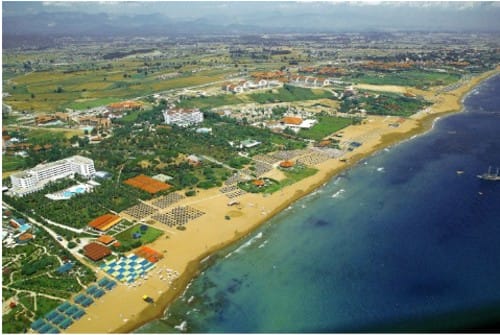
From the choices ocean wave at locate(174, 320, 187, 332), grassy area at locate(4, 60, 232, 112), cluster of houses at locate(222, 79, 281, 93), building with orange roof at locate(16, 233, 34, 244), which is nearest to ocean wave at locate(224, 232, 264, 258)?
ocean wave at locate(174, 320, 187, 332)

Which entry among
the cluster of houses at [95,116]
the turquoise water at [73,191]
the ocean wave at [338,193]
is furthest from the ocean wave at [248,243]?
the cluster of houses at [95,116]

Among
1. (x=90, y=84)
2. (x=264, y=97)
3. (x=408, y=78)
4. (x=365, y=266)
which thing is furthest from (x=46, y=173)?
(x=408, y=78)

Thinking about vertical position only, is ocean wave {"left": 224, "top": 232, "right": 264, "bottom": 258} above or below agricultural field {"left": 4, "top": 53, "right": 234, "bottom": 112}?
below

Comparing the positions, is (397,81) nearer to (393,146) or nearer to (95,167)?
(393,146)

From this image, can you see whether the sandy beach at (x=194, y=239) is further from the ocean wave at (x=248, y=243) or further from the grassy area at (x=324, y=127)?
the grassy area at (x=324, y=127)

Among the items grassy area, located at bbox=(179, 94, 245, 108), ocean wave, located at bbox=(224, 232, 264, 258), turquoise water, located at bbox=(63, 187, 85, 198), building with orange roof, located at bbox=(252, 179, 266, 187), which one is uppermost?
grassy area, located at bbox=(179, 94, 245, 108)

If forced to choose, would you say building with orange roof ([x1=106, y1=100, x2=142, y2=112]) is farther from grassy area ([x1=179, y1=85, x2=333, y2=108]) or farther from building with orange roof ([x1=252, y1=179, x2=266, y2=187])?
building with orange roof ([x1=252, y1=179, x2=266, y2=187])

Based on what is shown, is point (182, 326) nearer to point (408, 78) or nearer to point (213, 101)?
point (213, 101)

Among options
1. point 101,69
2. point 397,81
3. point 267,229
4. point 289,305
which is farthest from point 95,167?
point 101,69
